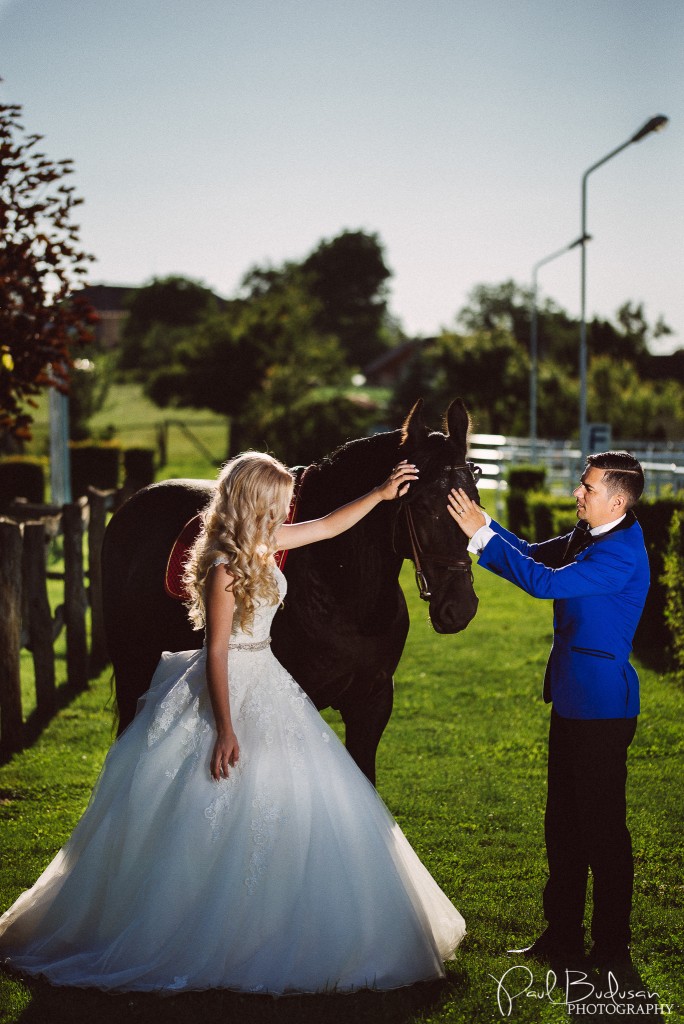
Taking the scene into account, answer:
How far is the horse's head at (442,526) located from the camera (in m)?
4.02

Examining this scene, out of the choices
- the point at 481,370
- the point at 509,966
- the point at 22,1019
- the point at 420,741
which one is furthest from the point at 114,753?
the point at 481,370

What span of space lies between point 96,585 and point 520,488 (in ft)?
41.7

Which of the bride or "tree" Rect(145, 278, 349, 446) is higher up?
"tree" Rect(145, 278, 349, 446)

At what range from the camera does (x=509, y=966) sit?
13.8ft

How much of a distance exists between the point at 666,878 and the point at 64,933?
3.20 m

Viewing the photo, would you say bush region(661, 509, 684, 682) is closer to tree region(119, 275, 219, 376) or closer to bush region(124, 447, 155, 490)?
bush region(124, 447, 155, 490)

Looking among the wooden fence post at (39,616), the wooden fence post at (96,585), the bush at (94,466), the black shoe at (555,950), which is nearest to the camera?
the black shoe at (555,950)

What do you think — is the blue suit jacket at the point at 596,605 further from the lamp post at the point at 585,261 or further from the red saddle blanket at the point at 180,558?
the lamp post at the point at 585,261


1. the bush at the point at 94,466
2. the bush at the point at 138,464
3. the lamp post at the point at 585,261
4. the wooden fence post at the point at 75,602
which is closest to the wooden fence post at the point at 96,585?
the wooden fence post at the point at 75,602

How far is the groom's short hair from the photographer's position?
3.98 metres

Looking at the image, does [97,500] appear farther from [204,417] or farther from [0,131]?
[204,417]

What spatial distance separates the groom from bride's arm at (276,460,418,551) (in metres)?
0.23

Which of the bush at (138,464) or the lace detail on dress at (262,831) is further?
the bush at (138,464)

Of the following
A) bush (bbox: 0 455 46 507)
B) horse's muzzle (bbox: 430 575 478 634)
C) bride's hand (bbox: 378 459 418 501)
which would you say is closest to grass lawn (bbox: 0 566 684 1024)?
horse's muzzle (bbox: 430 575 478 634)
